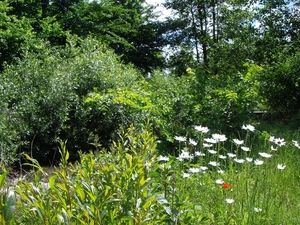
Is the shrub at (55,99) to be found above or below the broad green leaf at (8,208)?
below

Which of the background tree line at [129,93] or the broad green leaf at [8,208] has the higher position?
the broad green leaf at [8,208]

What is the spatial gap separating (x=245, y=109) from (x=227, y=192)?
10.6 feet

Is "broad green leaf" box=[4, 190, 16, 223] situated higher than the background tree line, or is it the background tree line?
"broad green leaf" box=[4, 190, 16, 223]

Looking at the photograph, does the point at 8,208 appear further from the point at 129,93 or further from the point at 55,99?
the point at 55,99

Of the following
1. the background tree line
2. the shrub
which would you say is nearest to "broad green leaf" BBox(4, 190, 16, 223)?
the background tree line

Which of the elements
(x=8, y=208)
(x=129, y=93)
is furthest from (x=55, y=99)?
(x=8, y=208)

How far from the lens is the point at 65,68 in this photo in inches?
261

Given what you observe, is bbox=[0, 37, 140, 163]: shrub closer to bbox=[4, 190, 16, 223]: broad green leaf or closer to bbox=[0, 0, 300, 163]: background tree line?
bbox=[0, 0, 300, 163]: background tree line

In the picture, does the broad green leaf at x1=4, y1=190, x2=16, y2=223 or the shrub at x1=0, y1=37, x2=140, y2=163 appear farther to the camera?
the shrub at x1=0, y1=37, x2=140, y2=163

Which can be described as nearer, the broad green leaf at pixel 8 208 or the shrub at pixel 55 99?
the broad green leaf at pixel 8 208


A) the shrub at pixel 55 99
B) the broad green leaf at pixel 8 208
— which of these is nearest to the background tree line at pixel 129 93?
the shrub at pixel 55 99

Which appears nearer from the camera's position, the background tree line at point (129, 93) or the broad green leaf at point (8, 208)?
the broad green leaf at point (8, 208)

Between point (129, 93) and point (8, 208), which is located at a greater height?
point (8, 208)

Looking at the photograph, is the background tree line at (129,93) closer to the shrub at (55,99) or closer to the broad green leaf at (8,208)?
the shrub at (55,99)
